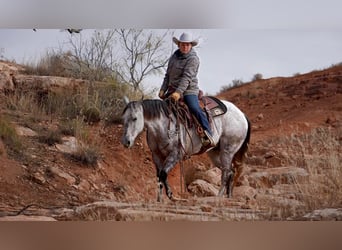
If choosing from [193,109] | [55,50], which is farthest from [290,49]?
[55,50]

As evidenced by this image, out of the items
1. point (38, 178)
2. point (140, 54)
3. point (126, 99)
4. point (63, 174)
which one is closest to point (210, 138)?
point (126, 99)

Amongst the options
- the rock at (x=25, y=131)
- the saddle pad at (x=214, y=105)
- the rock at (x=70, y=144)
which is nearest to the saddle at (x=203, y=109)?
the saddle pad at (x=214, y=105)

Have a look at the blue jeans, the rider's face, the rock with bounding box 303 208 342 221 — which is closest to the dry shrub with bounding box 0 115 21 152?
the blue jeans

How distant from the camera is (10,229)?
17.0ft

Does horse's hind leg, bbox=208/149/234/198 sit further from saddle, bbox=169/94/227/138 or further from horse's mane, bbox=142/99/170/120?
horse's mane, bbox=142/99/170/120

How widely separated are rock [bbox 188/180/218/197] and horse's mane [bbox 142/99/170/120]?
666mm

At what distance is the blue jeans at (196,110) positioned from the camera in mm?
5273

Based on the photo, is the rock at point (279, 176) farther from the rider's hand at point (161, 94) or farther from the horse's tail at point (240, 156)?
the rider's hand at point (161, 94)

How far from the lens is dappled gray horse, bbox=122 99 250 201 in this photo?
5258 mm

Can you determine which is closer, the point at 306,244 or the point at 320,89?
the point at 306,244

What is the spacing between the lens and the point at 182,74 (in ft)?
17.2

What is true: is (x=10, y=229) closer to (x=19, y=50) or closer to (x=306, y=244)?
(x=19, y=50)
